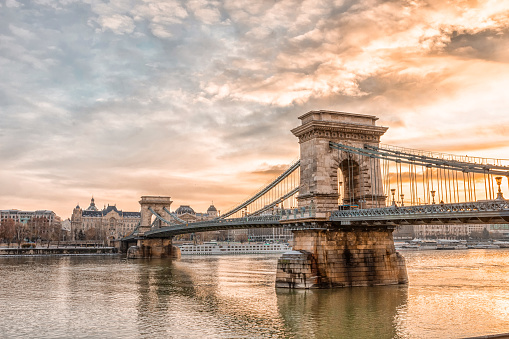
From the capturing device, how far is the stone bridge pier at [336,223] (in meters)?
34.9

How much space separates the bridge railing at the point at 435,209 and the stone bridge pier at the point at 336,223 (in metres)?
1.45

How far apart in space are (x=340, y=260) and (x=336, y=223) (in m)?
2.77

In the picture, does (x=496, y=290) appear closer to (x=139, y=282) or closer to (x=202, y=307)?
(x=202, y=307)

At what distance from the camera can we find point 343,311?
27.7 metres

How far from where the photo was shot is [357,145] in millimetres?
38250

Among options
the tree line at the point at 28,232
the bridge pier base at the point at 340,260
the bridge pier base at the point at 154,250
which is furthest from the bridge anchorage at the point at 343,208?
the tree line at the point at 28,232

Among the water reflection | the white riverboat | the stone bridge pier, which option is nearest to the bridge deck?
the stone bridge pier

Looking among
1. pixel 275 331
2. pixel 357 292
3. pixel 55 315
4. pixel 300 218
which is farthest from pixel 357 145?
pixel 55 315

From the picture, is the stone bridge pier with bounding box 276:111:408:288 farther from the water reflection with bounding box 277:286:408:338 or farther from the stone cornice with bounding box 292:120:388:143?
the water reflection with bounding box 277:286:408:338

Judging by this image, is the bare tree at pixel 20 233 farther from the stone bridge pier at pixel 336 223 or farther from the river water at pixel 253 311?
the stone bridge pier at pixel 336 223

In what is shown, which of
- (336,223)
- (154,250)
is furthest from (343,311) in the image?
(154,250)

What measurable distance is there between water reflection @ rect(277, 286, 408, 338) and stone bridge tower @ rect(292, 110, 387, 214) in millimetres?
6596

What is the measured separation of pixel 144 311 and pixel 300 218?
13.3m

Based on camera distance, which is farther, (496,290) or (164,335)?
(496,290)
